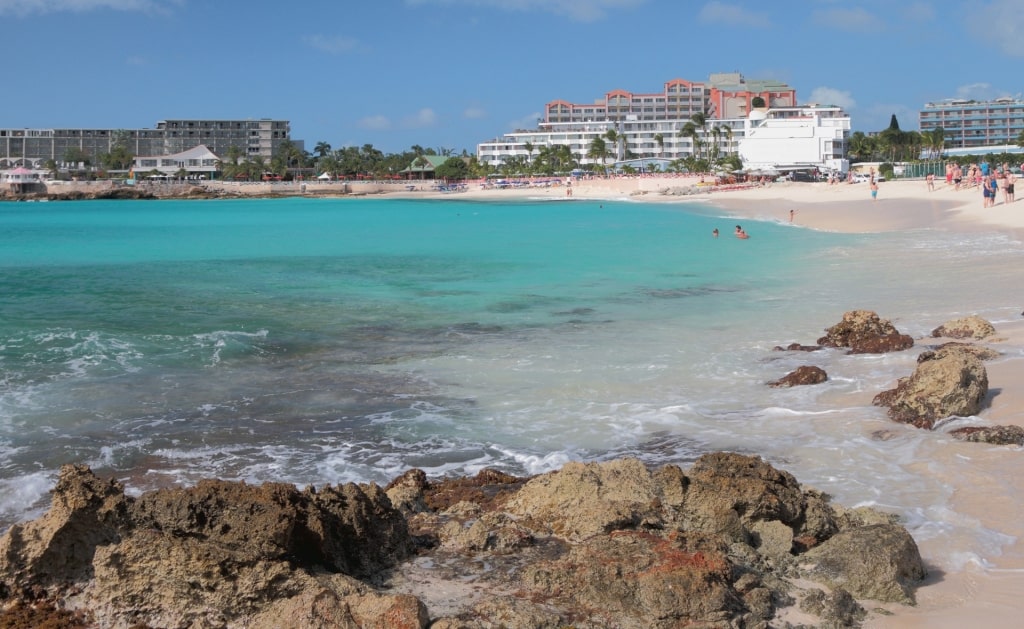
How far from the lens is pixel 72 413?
10.7 meters

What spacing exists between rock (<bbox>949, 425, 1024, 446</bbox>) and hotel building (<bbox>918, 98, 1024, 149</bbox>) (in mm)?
150553

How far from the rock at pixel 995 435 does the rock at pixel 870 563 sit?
2895mm

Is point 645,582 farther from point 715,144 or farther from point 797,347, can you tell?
point 715,144

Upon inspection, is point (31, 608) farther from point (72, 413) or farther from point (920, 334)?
point (920, 334)

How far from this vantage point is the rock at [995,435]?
813 cm

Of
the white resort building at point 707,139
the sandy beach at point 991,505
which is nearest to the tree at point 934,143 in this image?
the white resort building at point 707,139

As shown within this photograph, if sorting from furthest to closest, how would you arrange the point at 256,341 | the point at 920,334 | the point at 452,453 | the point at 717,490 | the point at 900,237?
the point at 900,237
the point at 256,341
the point at 920,334
the point at 452,453
the point at 717,490

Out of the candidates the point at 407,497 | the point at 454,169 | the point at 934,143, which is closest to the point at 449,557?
the point at 407,497

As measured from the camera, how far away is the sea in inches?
335

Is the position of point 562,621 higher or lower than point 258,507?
lower

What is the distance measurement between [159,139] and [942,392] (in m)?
189

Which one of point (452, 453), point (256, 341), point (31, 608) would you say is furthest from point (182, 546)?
point (256, 341)

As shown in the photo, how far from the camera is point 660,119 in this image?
162 metres

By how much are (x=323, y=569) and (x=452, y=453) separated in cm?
373
